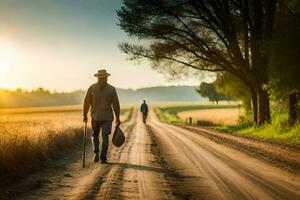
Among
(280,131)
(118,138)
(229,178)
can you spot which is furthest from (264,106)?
(229,178)

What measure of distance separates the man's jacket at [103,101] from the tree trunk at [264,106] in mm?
18012

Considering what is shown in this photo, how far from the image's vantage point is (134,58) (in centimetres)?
3198

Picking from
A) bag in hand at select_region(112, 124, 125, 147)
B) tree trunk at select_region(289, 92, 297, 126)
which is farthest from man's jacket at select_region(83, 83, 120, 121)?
tree trunk at select_region(289, 92, 297, 126)

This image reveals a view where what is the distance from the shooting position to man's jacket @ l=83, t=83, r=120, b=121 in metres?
13.0

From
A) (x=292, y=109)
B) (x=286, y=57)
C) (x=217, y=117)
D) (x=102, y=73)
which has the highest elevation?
(x=286, y=57)

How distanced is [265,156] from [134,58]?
1898 cm

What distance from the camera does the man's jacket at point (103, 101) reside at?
513 inches

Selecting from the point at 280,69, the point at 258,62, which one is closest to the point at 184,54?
the point at 258,62

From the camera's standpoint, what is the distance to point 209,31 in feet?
102

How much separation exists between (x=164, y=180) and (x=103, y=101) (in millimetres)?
4285

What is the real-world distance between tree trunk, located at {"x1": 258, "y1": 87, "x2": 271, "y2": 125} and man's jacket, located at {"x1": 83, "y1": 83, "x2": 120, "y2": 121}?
59.1ft

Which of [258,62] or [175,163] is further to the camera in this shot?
[258,62]

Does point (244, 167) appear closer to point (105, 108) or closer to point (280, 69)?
point (105, 108)

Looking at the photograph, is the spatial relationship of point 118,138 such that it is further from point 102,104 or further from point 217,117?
point 217,117
